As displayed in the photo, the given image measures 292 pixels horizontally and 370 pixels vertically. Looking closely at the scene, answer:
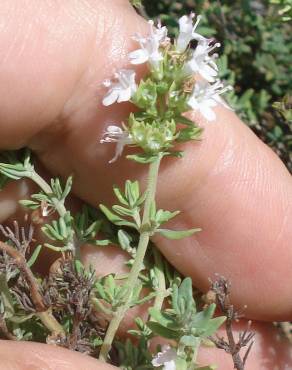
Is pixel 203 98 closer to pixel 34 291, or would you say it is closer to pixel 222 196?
pixel 222 196

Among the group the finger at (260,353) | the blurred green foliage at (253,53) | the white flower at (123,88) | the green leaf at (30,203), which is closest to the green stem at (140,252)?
the white flower at (123,88)

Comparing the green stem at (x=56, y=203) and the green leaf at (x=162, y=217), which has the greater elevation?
the green leaf at (x=162, y=217)

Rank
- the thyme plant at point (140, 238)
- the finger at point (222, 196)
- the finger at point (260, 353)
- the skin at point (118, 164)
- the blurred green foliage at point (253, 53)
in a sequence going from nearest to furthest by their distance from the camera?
the thyme plant at point (140, 238) < the skin at point (118, 164) < the finger at point (222, 196) < the finger at point (260, 353) < the blurred green foliage at point (253, 53)

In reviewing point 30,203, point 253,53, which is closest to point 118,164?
point 30,203

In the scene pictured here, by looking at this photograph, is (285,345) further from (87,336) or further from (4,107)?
(4,107)

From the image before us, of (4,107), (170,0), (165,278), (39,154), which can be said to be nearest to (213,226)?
(165,278)

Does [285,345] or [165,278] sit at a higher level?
[165,278]

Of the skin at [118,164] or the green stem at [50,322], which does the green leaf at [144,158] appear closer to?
the skin at [118,164]

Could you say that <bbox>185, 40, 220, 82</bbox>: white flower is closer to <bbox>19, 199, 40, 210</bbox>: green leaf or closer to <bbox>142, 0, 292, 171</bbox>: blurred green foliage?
<bbox>19, 199, 40, 210</bbox>: green leaf
